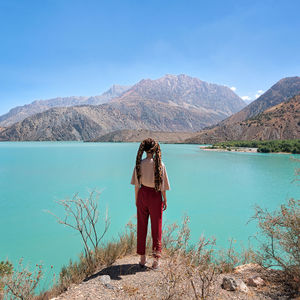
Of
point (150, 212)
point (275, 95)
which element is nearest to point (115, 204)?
point (150, 212)

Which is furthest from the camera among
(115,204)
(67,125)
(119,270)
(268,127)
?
(67,125)

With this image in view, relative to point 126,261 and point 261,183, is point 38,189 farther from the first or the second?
point 261,183

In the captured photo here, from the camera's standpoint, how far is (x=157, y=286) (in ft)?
8.76

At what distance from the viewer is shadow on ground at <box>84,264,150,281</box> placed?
10.0ft

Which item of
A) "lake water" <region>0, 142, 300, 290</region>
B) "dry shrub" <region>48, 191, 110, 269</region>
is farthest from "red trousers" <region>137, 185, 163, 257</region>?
"lake water" <region>0, 142, 300, 290</region>

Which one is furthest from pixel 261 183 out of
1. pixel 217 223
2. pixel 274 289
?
pixel 274 289

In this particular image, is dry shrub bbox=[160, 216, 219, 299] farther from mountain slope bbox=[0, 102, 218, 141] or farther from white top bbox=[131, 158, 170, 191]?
mountain slope bbox=[0, 102, 218, 141]

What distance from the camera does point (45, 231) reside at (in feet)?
28.4

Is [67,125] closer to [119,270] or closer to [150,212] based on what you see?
[119,270]

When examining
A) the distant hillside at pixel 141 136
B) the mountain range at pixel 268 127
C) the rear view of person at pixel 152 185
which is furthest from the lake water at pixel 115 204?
the distant hillside at pixel 141 136

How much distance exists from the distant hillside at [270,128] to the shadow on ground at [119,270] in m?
64.0

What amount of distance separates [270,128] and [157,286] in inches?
2699

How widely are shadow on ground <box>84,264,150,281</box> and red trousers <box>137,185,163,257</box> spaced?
0.21 meters

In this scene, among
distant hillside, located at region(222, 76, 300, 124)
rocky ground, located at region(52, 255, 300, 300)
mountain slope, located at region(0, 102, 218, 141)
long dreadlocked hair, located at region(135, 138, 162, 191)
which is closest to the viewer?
rocky ground, located at region(52, 255, 300, 300)
